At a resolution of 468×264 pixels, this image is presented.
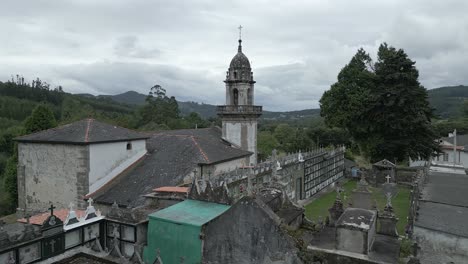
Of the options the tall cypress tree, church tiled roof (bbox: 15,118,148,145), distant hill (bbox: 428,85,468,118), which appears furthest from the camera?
→ distant hill (bbox: 428,85,468,118)

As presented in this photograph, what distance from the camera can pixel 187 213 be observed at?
33.7 feet

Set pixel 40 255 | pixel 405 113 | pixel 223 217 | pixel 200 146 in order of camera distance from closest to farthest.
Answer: pixel 223 217 < pixel 40 255 < pixel 200 146 < pixel 405 113

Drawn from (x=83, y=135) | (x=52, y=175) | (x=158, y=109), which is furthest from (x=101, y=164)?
(x=158, y=109)

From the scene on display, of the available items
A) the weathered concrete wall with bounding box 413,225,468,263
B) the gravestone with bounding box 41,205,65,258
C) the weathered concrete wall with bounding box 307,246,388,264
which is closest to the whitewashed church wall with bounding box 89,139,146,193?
the gravestone with bounding box 41,205,65,258

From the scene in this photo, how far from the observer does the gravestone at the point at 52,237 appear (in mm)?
9406

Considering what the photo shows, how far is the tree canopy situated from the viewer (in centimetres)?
3083

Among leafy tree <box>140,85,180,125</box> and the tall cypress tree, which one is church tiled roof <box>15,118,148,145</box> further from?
leafy tree <box>140,85,180,125</box>

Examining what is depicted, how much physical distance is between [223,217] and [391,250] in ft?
13.2

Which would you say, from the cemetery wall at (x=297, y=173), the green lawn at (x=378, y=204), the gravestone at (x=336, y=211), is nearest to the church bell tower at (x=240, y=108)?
the cemetery wall at (x=297, y=173)

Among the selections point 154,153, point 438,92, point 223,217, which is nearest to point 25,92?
point 154,153

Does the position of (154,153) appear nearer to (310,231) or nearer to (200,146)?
(200,146)

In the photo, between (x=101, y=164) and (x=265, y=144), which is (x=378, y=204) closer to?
(x=101, y=164)

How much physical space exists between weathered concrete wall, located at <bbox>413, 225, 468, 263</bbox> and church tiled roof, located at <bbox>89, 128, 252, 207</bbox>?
10.6 metres

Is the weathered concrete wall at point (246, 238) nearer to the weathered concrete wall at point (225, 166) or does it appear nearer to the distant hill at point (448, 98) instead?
the weathered concrete wall at point (225, 166)
